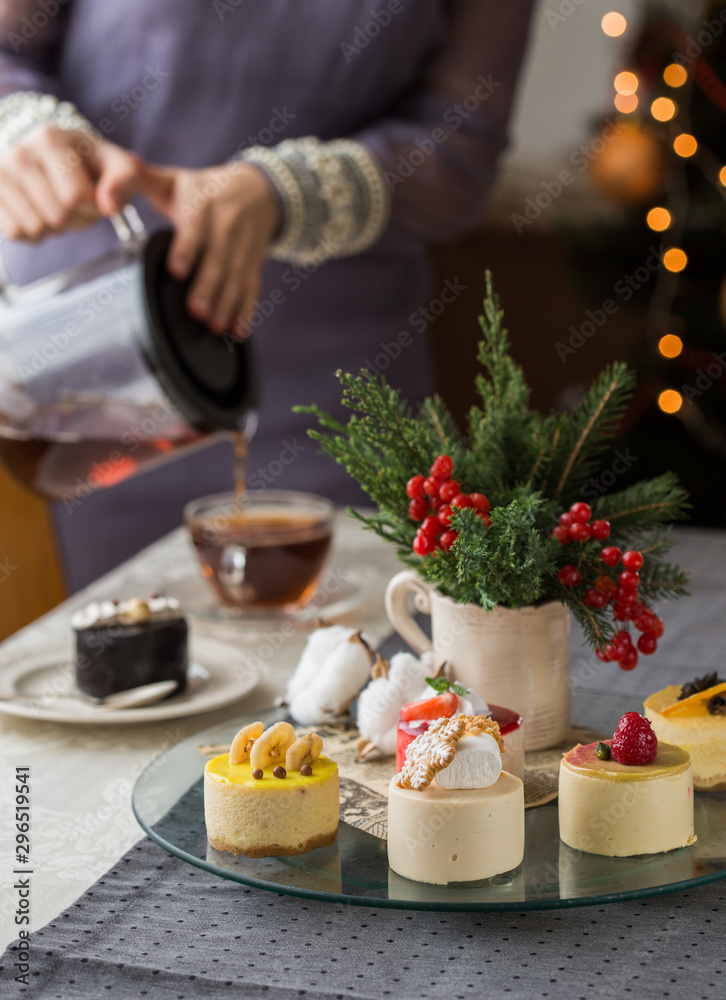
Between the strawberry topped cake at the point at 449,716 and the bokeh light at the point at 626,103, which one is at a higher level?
the bokeh light at the point at 626,103

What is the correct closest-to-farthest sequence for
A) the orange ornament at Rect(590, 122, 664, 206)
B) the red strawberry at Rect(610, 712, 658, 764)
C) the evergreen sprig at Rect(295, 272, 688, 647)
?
the red strawberry at Rect(610, 712, 658, 764) < the evergreen sprig at Rect(295, 272, 688, 647) < the orange ornament at Rect(590, 122, 664, 206)

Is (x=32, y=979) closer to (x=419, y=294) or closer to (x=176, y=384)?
(x=176, y=384)

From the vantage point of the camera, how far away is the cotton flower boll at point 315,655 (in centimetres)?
89

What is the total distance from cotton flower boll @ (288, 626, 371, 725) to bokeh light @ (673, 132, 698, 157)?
2.08m

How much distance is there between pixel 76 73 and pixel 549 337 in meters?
2.43

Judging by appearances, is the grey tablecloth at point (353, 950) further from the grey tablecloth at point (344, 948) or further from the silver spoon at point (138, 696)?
the silver spoon at point (138, 696)

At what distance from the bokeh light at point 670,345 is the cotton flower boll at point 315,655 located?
2050 millimetres

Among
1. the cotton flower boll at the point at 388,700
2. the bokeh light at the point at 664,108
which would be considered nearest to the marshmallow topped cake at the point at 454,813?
the cotton flower boll at the point at 388,700

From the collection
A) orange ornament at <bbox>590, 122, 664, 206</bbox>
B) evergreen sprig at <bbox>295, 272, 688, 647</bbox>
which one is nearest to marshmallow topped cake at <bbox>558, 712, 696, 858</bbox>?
evergreen sprig at <bbox>295, 272, 688, 647</bbox>

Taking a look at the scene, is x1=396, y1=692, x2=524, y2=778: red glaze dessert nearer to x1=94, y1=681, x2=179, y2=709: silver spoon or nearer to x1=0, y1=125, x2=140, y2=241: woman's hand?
x1=94, y1=681, x2=179, y2=709: silver spoon

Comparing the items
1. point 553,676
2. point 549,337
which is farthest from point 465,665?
point 549,337

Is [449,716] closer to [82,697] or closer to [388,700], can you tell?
[388,700]

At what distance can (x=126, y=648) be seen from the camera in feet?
3.03

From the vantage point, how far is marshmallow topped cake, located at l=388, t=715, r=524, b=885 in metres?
0.61
